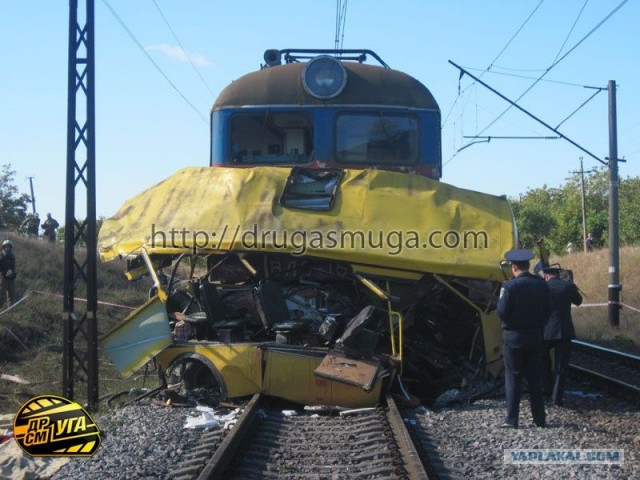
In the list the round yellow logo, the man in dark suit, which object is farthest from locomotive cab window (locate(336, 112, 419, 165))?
the round yellow logo

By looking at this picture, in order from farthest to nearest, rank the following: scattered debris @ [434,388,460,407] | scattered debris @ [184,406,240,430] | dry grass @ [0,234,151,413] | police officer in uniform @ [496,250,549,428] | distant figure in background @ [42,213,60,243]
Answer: distant figure in background @ [42,213,60,243] < dry grass @ [0,234,151,413] < scattered debris @ [434,388,460,407] < police officer in uniform @ [496,250,549,428] < scattered debris @ [184,406,240,430]

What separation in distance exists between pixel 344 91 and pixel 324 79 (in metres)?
0.30

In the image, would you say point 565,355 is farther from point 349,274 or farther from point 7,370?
point 7,370

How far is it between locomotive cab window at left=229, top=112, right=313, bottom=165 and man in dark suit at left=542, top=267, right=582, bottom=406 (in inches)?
137

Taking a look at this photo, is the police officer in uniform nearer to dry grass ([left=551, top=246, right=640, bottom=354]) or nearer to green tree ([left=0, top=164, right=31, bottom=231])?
dry grass ([left=551, top=246, right=640, bottom=354])

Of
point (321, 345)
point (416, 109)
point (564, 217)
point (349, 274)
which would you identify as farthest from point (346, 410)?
point (564, 217)

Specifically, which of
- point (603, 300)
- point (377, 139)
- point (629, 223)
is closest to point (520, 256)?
point (377, 139)

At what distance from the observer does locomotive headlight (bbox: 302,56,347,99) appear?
9703 millimetres

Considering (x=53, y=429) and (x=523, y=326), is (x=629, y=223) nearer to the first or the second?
(x=523, y=326)

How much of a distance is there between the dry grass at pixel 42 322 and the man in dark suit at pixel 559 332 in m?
5.54

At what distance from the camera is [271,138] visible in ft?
33.1

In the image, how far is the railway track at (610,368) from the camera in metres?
9.30

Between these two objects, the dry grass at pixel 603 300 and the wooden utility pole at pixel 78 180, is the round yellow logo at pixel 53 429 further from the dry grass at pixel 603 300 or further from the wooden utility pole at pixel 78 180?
the dry grass at pixel 603 300

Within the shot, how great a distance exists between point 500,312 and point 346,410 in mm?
1744
